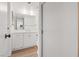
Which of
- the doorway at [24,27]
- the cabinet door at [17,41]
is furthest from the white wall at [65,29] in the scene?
the cabinet door at [17,41]

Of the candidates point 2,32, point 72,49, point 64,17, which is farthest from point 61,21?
point 2,32

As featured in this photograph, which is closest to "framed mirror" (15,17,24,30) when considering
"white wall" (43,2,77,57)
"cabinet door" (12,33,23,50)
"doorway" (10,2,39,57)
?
"doorway" (10,2,39,57)

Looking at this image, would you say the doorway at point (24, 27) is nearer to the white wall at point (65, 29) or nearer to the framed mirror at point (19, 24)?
the framed mirror at point (19, 24)

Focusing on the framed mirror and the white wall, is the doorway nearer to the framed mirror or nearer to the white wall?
the framed mirror

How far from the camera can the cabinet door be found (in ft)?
15.9

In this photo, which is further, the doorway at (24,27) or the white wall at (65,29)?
the doorway at (24,27)

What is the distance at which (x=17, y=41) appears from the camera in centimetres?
500

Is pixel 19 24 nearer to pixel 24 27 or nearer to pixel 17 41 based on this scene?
pixel 24 27

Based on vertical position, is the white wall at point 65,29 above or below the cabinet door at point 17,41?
above

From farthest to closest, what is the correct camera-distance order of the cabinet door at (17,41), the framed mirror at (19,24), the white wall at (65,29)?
1. the framed mirror at (19,24)
2. the cabinet door at (17,41)
3. the white wall at (65,29)

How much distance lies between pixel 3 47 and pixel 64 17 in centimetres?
241

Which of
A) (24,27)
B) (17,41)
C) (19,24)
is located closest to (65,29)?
(17,41)

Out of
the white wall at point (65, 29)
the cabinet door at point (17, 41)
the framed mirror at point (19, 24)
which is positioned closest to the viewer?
the white wall at point (65, 29)

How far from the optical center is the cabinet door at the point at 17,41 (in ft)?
15.9
